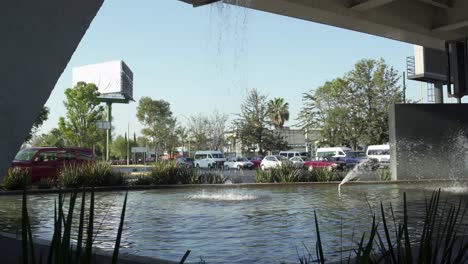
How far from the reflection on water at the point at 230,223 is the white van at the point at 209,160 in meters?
37.9

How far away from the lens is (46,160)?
20.9 metres

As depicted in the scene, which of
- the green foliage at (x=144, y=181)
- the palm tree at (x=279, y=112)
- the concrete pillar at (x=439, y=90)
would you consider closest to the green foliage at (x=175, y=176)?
the green foliage at (x=144, y=181)

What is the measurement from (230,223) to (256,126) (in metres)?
54.9

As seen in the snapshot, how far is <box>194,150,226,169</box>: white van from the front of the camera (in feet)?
171

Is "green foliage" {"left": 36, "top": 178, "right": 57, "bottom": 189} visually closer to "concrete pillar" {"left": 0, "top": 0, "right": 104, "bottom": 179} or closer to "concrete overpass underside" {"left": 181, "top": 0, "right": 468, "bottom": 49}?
"concrete overpass underside" {"left": 181, "top": 0, "right": 468, "bottom": 49}

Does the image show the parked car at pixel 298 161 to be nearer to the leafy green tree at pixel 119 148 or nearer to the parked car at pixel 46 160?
the parked car at pixel 46 160

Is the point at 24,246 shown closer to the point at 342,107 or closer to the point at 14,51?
the point at 14,51

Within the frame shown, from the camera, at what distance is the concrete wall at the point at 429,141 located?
20.7m

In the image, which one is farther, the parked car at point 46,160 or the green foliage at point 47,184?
the parked car at point 46,160

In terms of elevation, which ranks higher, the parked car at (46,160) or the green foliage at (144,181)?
the parked car at (46,160)

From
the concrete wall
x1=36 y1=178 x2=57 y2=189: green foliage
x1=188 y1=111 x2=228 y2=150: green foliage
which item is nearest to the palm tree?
x1=188 y1=111 x2=228 y2=150: green foliage

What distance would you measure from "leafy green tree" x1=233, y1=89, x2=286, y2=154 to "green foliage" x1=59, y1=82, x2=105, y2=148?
17531 mm

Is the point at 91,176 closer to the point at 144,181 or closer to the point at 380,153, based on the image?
the point at 144,181

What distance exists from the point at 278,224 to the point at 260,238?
1.41 metres
